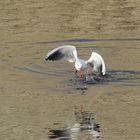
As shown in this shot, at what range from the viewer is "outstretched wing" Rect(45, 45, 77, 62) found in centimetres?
1656

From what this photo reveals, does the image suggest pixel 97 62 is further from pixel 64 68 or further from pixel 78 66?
pixel 64 68

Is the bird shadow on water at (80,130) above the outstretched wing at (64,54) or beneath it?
beneath

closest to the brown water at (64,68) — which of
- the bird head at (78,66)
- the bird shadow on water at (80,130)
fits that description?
the bird shadow on water at (80,130)

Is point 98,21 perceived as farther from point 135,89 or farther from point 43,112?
point 43,112

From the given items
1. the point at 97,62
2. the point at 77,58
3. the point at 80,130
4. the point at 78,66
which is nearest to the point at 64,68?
the point at 77,58

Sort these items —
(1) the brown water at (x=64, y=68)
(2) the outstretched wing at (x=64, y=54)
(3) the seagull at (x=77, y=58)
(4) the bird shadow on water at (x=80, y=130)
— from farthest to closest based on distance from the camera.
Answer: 1. (2) the outstretched wing at (x=64, y=54)
2. (3) the seagull at (x=77, y=58)
3. (1) the brown water at (x=64, y=68)
4. (4) the bird shadow on water at (x=80, y=130)

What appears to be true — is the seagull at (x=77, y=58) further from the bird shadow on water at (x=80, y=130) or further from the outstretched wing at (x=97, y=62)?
the bird shadow on water at (x=80, y=130)

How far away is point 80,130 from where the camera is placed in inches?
494

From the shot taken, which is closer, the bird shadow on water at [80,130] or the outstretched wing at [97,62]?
the bird shadow on water at [80,130]

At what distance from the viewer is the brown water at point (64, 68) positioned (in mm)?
13008

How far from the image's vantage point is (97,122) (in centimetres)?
1297

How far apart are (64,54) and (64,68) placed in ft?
1.35

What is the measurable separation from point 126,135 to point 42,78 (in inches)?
157

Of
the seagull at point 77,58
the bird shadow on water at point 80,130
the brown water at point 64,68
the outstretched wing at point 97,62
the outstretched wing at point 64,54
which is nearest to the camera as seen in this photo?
the bird shadow on water at point 80,130
